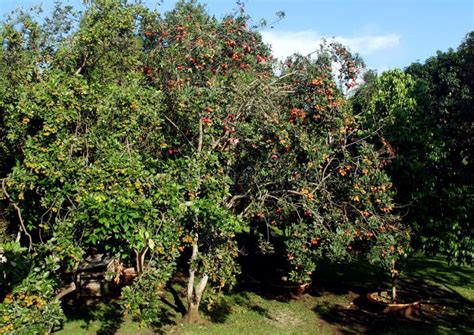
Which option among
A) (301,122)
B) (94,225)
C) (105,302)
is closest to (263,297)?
(105,302)

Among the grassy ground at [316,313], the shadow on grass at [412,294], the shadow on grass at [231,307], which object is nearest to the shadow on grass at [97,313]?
the grassy ground at [316,313]

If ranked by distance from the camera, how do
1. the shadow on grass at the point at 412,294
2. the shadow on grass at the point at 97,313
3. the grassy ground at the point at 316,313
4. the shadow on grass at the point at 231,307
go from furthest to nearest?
the shadow on grass at the point at 231,307 < the shadow on grass at the point at 412,294 < the grassy ground at the point at 316,313 < the shadow on grass at the point at 97,313

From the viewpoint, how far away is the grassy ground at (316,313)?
1213cm

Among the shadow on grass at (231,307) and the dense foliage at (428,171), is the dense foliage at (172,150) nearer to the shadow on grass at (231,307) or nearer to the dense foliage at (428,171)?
the dense foliage at (428,171)

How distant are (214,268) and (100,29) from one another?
6.01 meters

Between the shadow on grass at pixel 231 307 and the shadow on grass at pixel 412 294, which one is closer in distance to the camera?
the shadow on grass at pixel 412 294

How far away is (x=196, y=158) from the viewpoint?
932 centimetres

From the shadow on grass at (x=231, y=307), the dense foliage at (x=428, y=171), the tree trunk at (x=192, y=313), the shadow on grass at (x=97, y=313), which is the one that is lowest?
the shadow on grass at (x=97, y=313)

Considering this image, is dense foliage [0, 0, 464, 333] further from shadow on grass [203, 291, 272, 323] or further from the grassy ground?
the grassy ground

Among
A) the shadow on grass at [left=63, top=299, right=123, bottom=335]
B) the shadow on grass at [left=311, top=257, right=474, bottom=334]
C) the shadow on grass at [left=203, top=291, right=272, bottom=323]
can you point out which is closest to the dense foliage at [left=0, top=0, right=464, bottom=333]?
the shadow on grass at [left=203, top=291, right=272, bottom=323]

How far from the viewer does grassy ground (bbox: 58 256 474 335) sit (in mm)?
12133

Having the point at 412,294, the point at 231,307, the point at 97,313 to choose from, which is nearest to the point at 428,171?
the point at 412,294

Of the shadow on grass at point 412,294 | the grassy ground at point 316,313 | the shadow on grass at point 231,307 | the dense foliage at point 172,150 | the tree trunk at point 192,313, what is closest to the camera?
the dense foliage at point 172,150

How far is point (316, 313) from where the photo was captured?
45.2ft
